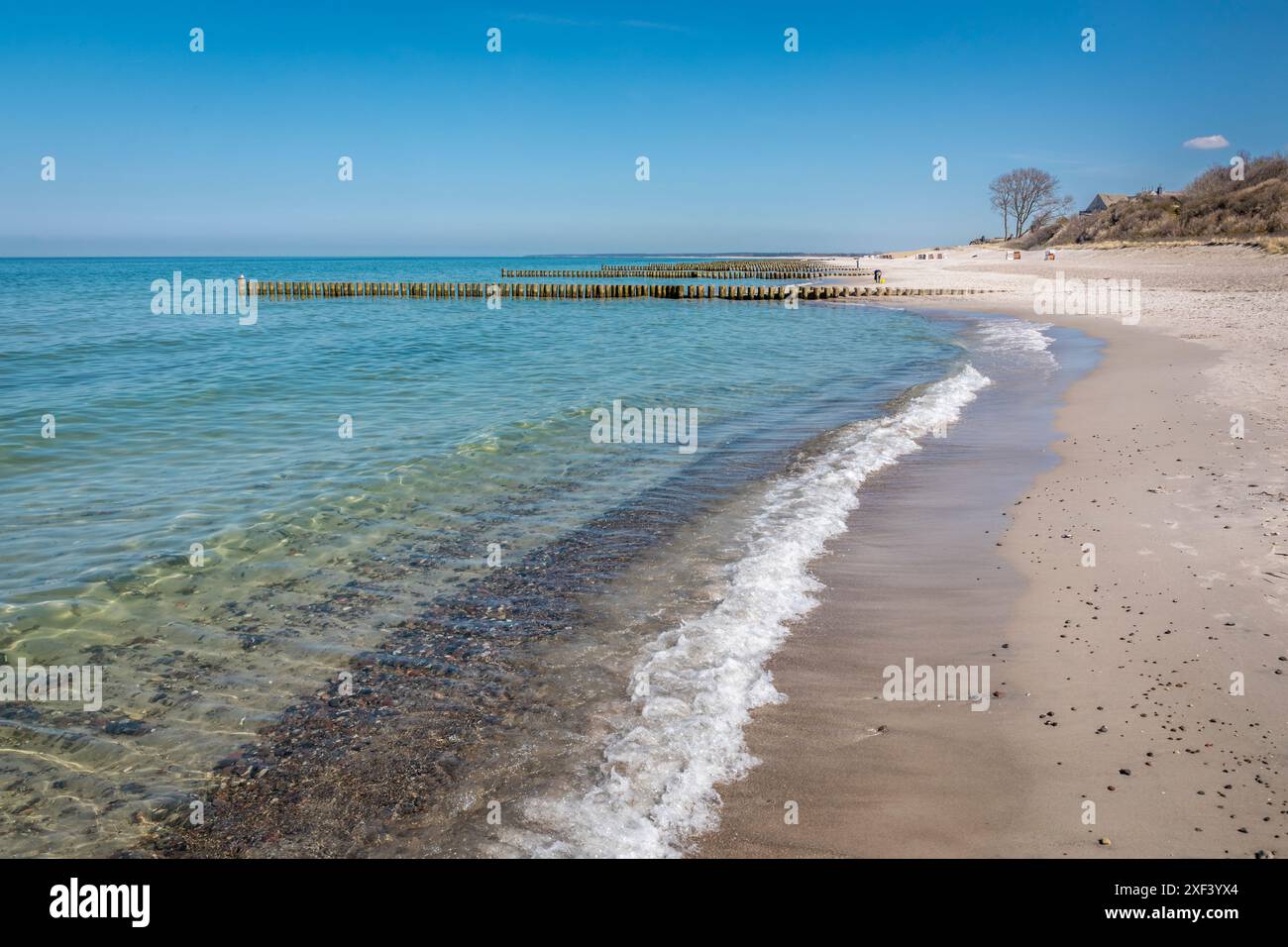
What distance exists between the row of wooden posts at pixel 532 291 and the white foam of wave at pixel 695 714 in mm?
54027

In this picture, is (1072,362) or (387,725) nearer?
(387,725)

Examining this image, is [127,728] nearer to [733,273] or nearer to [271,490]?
[271,490]

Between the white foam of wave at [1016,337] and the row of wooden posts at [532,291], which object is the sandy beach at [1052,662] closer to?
the white foam of wave at [1016,337]

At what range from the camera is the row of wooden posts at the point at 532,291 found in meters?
60.9

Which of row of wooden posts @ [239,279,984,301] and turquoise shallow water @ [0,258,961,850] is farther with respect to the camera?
row of wooden posts @ [239,279,984,301]

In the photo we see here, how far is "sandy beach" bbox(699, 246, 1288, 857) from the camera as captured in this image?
12.8ft

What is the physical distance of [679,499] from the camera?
10125 mm

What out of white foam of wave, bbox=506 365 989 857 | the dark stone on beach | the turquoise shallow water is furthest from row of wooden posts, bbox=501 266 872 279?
the dark stone on beach

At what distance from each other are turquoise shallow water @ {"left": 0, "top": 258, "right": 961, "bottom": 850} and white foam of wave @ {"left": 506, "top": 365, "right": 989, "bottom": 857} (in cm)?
178

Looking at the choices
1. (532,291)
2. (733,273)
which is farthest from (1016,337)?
(733,273)

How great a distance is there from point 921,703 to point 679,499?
5.36 m

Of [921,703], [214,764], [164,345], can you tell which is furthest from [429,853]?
[164,345]

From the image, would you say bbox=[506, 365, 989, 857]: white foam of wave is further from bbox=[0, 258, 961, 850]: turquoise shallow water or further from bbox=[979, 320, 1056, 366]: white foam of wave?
bbox=[979, 320, 1056, 366]: white foam of wave
